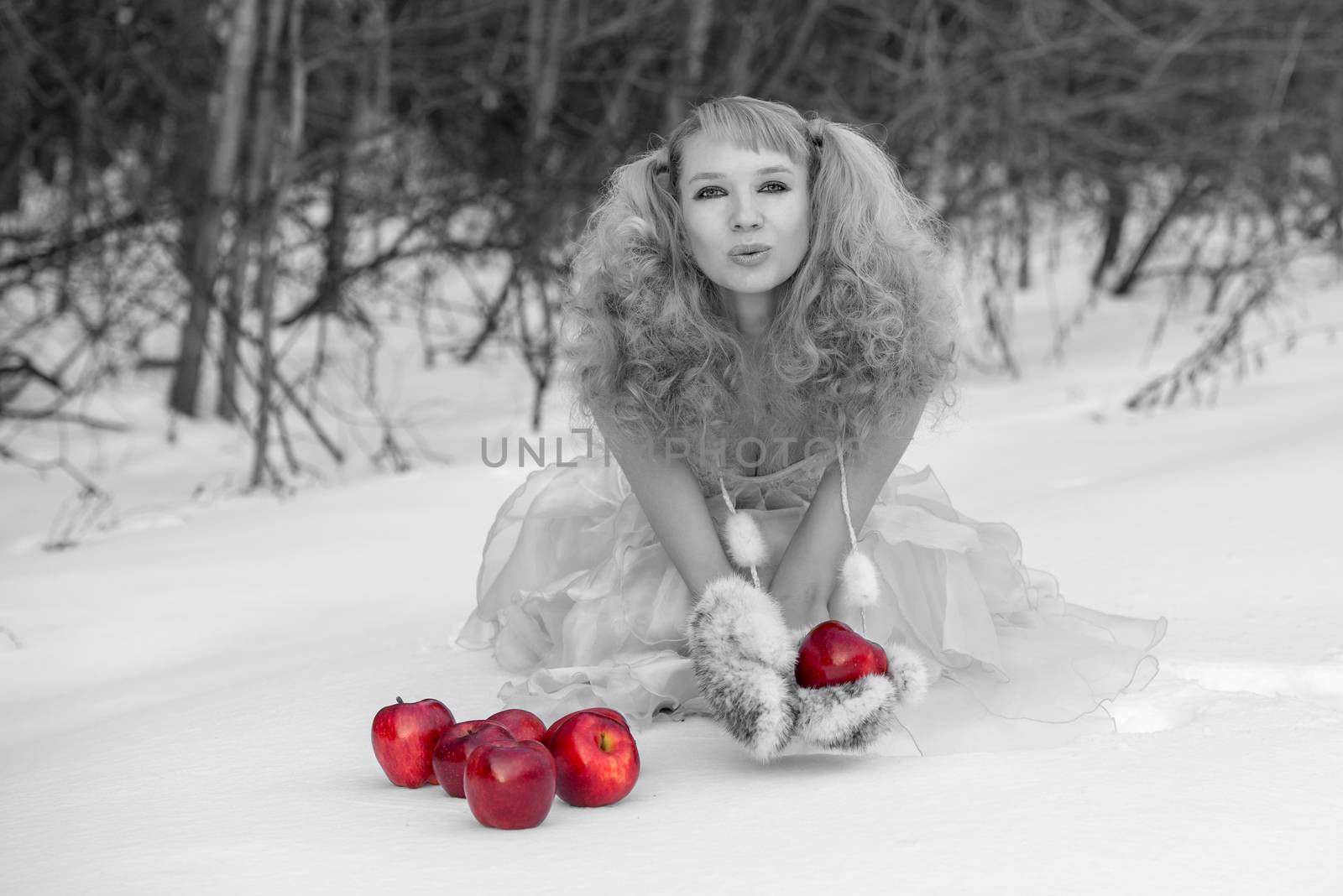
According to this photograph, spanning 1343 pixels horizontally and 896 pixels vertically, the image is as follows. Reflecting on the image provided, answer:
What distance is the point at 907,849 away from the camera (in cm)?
154

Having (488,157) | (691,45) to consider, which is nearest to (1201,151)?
(691,45)

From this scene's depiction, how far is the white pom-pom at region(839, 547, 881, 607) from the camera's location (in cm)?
207

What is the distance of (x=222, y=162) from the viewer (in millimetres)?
5391

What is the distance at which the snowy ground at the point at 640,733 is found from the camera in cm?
153

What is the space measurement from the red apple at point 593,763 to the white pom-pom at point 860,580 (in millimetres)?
466

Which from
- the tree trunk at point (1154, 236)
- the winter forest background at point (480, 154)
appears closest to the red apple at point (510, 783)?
the winter forest background at point (480, 154)

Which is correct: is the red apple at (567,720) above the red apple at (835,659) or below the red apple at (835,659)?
below

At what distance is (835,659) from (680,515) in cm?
40

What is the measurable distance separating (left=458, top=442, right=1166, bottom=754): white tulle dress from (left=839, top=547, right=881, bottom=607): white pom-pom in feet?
0.21

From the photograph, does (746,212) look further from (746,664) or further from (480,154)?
(480,154)

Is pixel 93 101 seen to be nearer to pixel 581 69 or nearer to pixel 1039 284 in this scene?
pixel 581 69

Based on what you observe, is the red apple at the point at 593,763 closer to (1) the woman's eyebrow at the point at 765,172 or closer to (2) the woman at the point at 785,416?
(2) the woman at the point at 785,416

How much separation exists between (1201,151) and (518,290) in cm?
370

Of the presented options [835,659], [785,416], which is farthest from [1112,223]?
[835,659]
